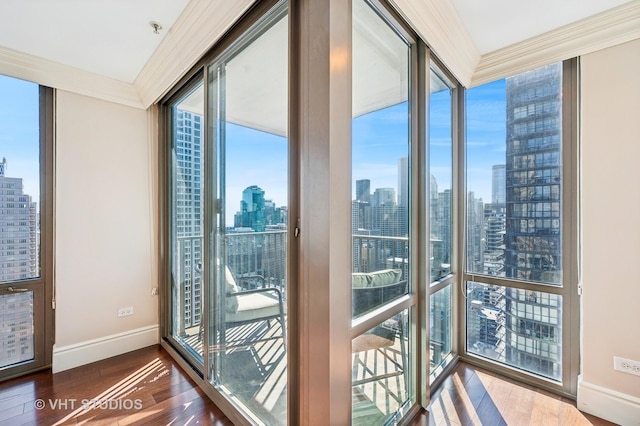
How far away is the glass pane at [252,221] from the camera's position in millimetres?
1522

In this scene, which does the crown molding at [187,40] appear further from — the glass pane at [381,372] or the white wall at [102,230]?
the glass pane at [381,372]

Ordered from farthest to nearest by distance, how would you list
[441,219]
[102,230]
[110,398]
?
[102,230] → [441,219] → [110,398]

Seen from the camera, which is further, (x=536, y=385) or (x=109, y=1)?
(x=536, y=385)

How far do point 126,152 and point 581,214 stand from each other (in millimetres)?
3779

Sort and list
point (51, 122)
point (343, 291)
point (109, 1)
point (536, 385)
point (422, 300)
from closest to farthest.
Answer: point (343, 291) < point (109, 1) < point (422, 300) < point (536, 385) < point (51, 122)

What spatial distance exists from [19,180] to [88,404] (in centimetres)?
180

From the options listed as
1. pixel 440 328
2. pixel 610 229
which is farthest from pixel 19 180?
pixel 610 229

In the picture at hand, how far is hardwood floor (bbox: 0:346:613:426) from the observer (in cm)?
177

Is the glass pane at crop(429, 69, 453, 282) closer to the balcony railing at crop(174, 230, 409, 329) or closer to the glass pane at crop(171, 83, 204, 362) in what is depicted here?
the balcony railing at crop(174, 230, 409, 329)

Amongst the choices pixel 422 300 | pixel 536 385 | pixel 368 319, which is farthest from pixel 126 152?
pixel 536 385

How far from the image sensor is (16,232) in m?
2.22

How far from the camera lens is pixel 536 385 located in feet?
6.89

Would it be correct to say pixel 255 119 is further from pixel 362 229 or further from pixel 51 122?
pixel 51 122

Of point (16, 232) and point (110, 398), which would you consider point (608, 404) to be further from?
point (16, 232)
